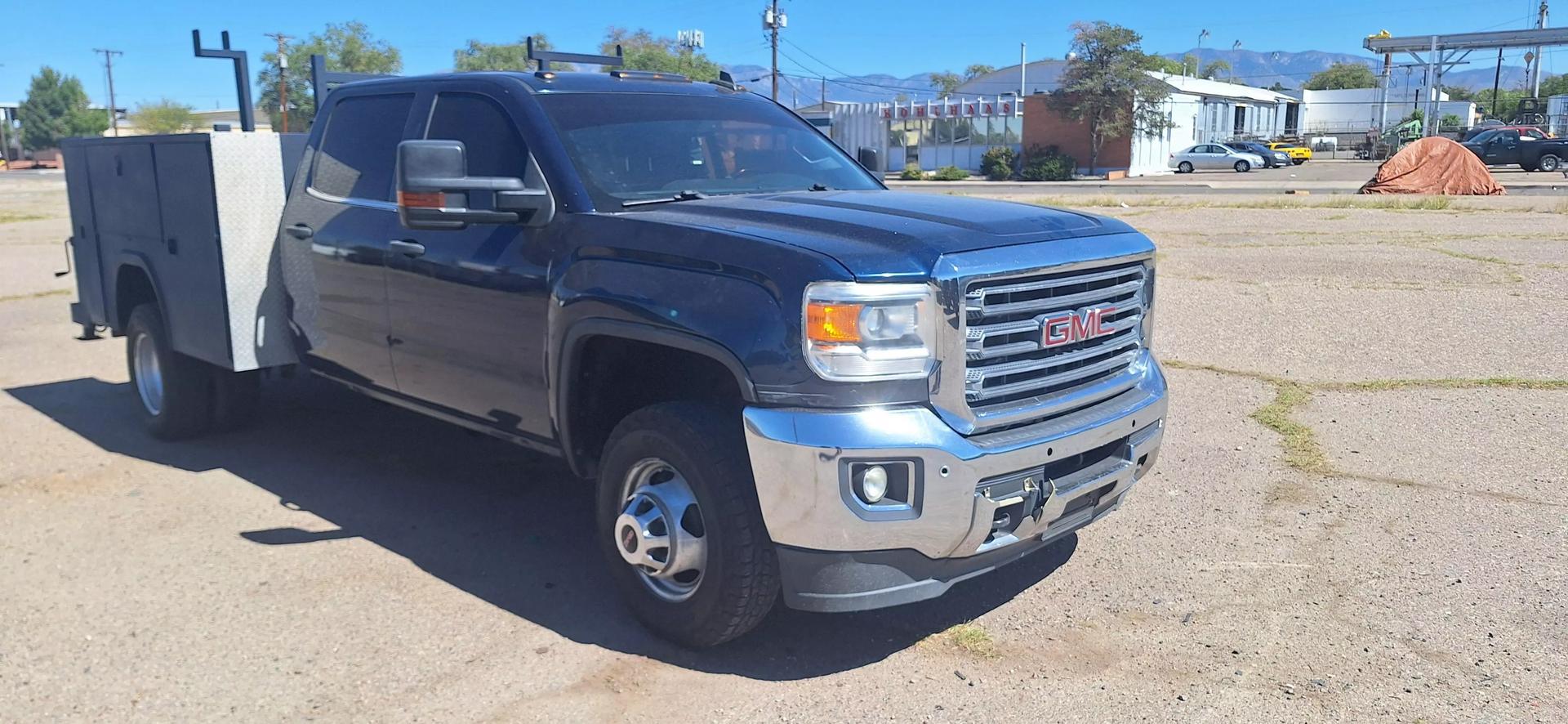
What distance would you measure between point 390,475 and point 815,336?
11.6ft

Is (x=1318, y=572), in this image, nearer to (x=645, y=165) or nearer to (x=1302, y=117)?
(x=645, y=165)

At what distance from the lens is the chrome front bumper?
135 inches

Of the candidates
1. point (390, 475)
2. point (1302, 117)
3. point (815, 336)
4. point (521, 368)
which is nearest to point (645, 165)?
point (521, 368)

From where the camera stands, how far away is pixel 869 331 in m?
3.49

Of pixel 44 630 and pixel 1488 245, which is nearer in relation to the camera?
pixel 44 630

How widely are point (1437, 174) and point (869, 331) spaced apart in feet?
91.9

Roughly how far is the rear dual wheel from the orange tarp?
26.4 metres

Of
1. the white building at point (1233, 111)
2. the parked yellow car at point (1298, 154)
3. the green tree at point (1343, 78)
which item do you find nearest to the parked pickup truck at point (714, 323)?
the white building at point (1233, 111)

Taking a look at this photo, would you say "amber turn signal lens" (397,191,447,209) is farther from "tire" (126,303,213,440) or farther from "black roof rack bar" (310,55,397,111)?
"tire" (126,303,213,440)

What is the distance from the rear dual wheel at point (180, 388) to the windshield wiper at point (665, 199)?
338cm

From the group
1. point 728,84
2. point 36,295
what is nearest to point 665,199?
point 728,84

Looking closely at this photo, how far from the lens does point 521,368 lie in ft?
14.8

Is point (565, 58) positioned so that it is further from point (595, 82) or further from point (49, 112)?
point (49, 112)

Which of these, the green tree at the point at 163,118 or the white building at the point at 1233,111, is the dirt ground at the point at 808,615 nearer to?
the white building at the point at 1233,111
